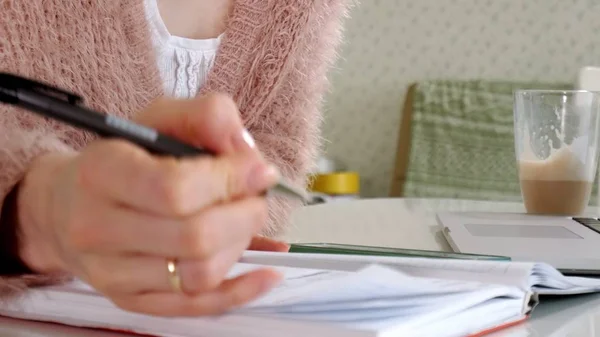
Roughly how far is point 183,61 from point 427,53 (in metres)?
1.90

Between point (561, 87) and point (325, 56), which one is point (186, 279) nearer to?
point (325, 56)

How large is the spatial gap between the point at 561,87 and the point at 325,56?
171 centimetres

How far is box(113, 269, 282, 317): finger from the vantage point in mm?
309

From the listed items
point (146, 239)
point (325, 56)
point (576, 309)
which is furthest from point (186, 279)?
point (325, 56)

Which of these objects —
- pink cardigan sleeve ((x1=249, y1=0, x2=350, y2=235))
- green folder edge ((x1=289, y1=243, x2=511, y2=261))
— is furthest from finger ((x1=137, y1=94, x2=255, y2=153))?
pink cardigan sleeve ((x1=249, y1=0, x2=350, y2=235))

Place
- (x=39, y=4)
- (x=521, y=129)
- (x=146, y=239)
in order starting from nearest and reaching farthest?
1. (x=146, y=239)
2. (x=39, y=4)
3. (x=521, y=129)

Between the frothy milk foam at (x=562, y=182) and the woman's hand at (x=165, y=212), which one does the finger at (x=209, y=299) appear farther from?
the frothy milk foam at (x=562, y=182)

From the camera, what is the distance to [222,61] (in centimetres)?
85

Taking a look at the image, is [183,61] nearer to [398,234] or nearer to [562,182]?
[398,234]

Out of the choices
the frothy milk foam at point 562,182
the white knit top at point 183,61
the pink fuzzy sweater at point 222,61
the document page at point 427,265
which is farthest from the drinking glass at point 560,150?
the document page at point 427,265

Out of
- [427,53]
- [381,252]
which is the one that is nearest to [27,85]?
[381,252]

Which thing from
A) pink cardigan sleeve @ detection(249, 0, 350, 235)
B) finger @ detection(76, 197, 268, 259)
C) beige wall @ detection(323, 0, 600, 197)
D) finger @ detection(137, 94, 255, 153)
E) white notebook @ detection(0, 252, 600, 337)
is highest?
beige wall @ detection(323, 0, 600, 197)

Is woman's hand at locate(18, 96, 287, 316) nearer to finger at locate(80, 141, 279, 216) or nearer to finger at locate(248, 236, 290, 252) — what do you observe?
finger at locate(80, 141, 279, 216)

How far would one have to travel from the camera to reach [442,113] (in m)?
2.44
